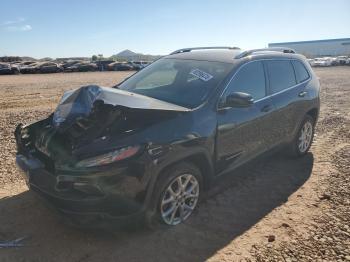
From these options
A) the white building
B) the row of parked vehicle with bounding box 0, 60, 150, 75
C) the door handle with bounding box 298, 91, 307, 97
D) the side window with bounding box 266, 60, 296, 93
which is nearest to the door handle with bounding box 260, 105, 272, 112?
the side window with bounding box 266, 60, 296, 93

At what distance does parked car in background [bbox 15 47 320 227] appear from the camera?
3.36 m

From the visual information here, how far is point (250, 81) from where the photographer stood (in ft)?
15.8

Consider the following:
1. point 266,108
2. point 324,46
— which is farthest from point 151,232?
point 324,46

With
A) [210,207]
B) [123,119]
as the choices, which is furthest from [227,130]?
[123,119]

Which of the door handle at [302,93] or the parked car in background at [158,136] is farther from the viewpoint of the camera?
the door handle at [302,93]

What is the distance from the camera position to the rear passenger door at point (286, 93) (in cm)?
525

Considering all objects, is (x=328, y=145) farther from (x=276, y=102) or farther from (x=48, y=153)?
(x=48, y=153)

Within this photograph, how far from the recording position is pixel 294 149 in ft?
19.9

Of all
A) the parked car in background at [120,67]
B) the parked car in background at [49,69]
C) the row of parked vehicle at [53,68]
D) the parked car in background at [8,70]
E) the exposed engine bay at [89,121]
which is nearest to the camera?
the exposed engine bay at [89,121]

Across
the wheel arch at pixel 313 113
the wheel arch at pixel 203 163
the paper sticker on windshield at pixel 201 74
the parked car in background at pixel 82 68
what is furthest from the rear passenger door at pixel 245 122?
the parked car in background at pixel 82 68

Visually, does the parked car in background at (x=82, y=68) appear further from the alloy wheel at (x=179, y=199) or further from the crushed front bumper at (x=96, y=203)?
the crushed front bumper at (x=96, y=203)

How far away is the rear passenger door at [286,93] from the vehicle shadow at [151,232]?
0.73m

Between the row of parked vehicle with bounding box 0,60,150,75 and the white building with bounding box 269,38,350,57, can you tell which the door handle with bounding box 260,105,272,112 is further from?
the white building with bounding box 269,38,350,57

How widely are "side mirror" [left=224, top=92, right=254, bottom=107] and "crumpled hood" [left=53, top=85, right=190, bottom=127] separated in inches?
22.1
